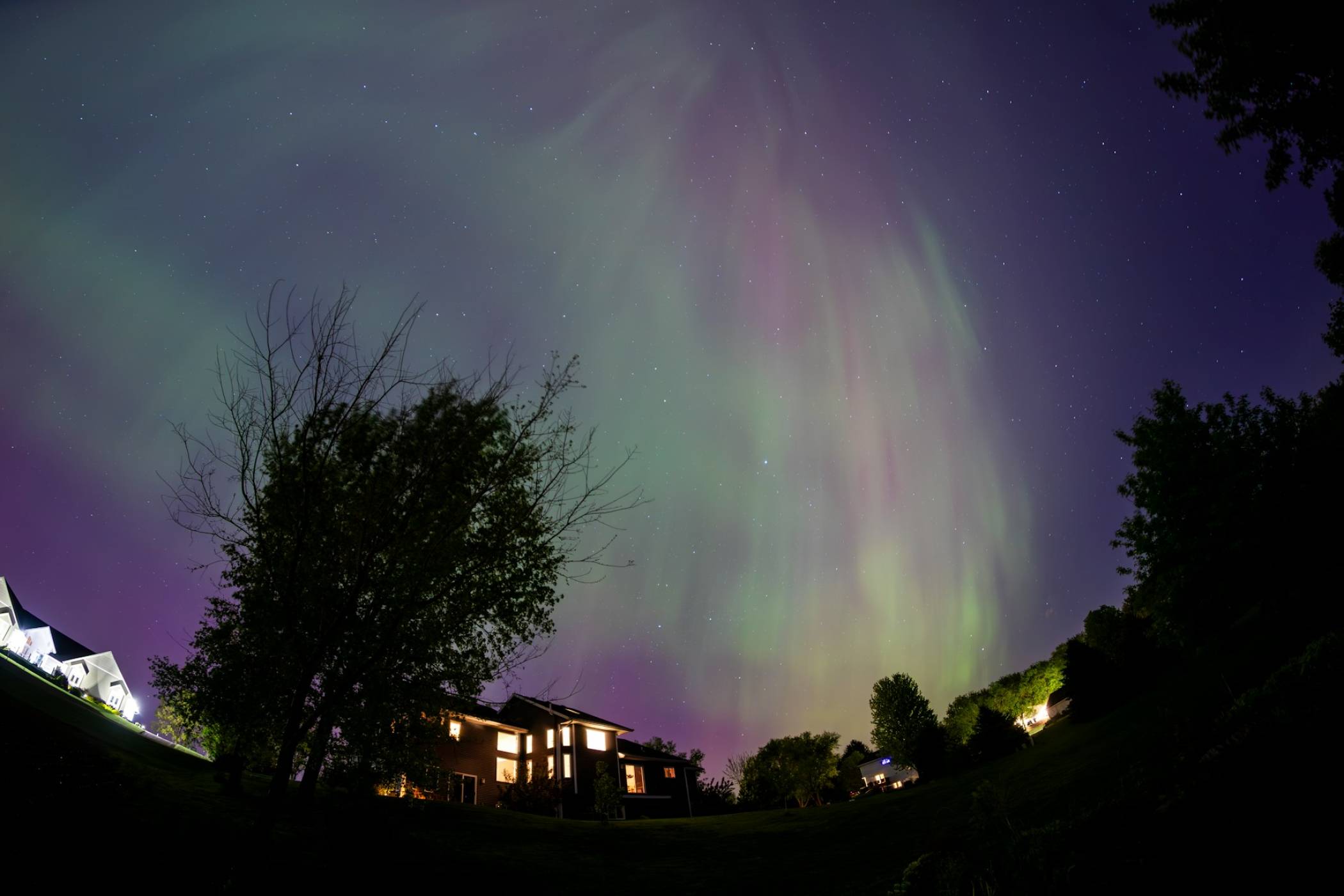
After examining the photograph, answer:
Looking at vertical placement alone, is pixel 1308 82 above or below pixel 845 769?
above

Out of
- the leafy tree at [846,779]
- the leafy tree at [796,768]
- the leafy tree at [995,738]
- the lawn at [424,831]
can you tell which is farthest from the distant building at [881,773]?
the lawn at [424,831]

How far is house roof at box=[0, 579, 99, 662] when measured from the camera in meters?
66.3

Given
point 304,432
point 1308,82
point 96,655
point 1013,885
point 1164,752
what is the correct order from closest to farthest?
point 1013,885, point 304,432, point 1308,82, point 1164,752, point 96,655

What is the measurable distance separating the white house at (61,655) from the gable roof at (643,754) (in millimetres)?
58080

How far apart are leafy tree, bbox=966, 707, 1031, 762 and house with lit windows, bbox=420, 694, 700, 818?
1086 inches

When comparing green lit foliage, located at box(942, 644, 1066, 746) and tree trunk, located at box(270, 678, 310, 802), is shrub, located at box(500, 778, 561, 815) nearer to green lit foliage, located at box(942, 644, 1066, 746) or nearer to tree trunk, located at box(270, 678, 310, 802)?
tree trunk, located at box(270, 678, 310, 802)

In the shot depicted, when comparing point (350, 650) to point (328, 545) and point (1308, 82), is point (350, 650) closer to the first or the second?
point (328, 545)

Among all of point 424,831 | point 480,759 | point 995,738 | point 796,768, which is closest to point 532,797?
point 480,759

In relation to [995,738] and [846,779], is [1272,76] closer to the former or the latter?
[995,738]

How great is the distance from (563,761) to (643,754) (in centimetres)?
1162

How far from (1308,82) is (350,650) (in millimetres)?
25715

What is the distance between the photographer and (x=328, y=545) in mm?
9406

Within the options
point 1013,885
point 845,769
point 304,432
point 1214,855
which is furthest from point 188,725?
point 845,769

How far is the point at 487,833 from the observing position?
21469 mm
